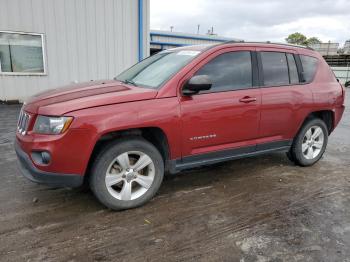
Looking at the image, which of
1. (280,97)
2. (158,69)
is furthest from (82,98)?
(280,97)

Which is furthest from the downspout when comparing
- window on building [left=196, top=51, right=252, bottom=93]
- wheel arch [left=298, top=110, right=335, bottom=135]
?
window on building [left=196, top=51, right=252, bottom=93]

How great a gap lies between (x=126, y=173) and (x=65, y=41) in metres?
8.88

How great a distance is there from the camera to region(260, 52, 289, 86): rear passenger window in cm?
420

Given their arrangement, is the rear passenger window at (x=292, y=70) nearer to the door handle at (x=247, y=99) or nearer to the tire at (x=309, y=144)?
the tire at (x=309, y=144)

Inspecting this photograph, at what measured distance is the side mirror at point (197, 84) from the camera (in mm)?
3352

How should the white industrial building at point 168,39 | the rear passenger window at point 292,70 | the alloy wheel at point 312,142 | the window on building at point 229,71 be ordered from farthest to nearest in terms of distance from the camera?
the white industrial building at point 168,39, the alloy wheel at point 312,142, the rear passenger window at point 292,70, the window on building at point 229,71

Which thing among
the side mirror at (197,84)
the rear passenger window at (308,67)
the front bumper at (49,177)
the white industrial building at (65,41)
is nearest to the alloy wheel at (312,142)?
the rear passenger window at (308,67)

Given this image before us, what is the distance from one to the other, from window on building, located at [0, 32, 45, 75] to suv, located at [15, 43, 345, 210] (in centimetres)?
750

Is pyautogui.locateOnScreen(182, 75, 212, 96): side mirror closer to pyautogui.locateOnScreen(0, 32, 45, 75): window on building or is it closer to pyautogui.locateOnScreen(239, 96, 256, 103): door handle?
pyautogui.locateOnScreen(239, 96, 256, 103): door handle

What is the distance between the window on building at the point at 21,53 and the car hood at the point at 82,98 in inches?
309

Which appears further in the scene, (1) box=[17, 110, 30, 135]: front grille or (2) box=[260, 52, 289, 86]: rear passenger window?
(2) box=[260, 52, 289, 86]: rear passenger window

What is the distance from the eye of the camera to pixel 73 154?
2.95 m

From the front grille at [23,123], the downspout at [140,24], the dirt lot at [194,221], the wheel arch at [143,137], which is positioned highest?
the downspout at [140,24]

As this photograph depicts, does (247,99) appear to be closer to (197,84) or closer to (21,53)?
(197,84)
